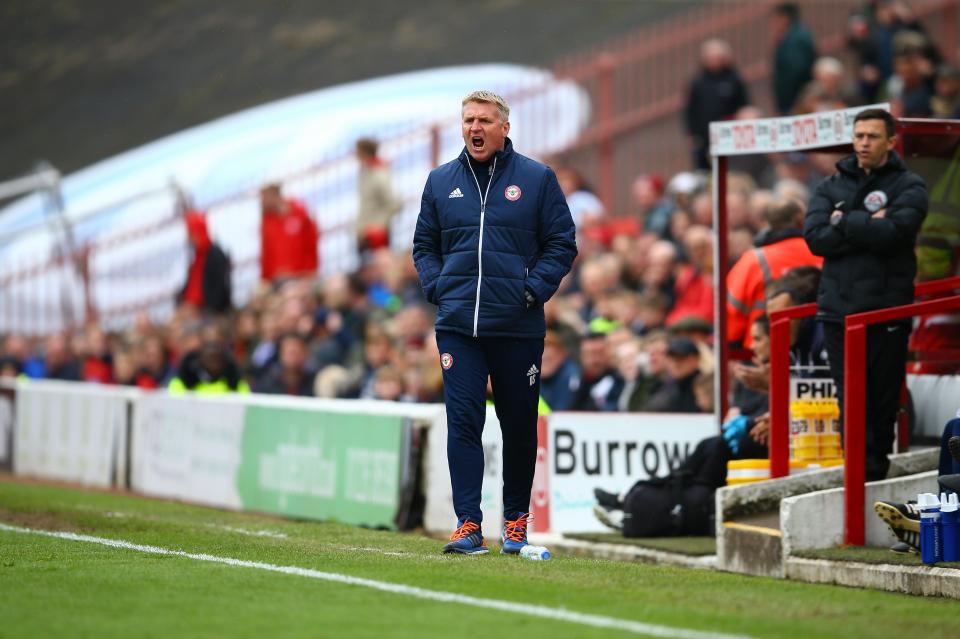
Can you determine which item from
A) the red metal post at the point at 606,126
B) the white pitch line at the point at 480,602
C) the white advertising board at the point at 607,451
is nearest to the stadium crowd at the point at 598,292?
the red metal post at the point at 606,126

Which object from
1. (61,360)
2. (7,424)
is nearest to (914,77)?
(7,424)

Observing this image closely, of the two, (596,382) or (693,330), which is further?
(596,382)

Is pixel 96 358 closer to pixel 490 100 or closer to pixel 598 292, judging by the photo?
pixel 598 292

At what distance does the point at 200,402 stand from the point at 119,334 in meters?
7.86

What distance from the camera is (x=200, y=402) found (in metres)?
17.6

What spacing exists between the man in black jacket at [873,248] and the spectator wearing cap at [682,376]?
3401 millimetres

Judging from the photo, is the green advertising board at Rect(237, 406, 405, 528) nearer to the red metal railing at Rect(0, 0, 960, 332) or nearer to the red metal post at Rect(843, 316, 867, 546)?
the red metal post at Rect(843, 316, 867, 546)

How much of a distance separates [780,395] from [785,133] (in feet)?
6.18

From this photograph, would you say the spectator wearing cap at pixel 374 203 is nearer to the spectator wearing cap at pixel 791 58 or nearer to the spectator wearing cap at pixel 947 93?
the spectator wearing cap at pixel 791 58

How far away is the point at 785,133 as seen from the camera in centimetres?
1236

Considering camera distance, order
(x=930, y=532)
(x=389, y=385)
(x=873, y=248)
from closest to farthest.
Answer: (x=930, y=532), (x=873, y=248), (x=389, y=385)

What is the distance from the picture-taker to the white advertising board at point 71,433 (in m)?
19.4

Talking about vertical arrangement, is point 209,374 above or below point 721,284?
below

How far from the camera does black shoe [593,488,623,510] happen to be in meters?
13.1
